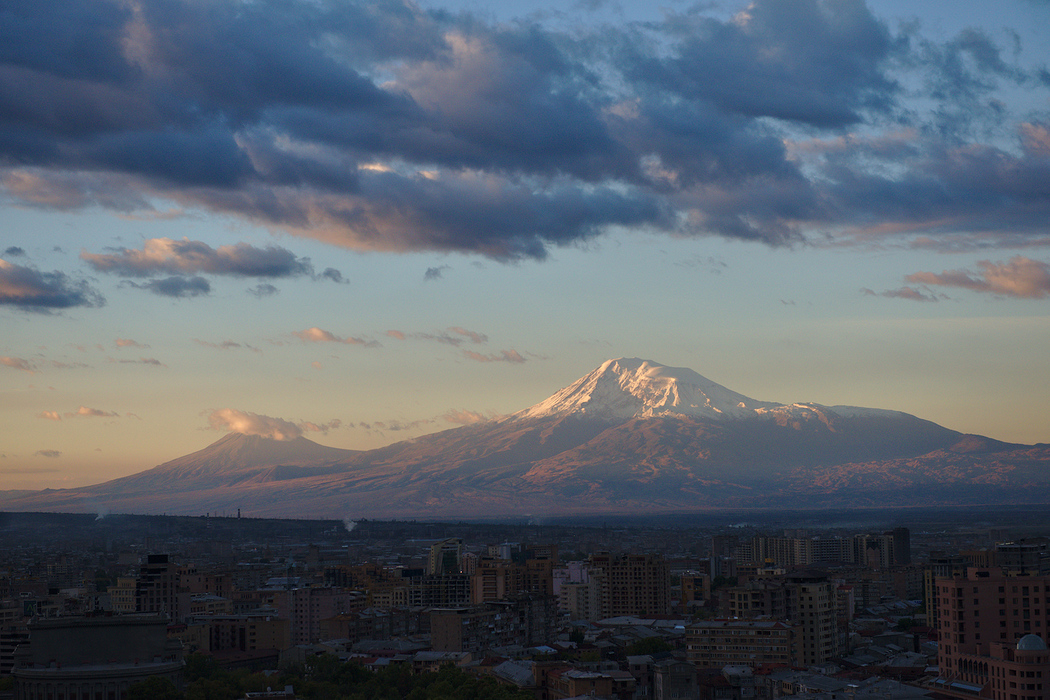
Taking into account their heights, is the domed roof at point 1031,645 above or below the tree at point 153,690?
above

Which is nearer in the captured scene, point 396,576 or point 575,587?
point 575,587

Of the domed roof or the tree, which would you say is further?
the tree

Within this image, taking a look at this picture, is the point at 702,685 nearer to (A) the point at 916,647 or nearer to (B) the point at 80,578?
(A) the point at 916,647

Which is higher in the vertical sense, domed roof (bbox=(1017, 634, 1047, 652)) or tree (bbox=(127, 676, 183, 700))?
domed roof (bbox=(1017, 634, 1047, 652))

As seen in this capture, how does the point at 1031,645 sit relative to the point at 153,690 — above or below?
above

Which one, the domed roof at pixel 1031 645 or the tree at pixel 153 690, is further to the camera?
the tree at pixel 153 690

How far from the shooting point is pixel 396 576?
577 ft

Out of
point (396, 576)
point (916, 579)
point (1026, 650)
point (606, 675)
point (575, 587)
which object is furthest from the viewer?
point (396, 576)

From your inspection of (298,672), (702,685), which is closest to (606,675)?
(702,685)

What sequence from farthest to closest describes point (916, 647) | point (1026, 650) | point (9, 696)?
point (916, 647) → point (9, 696) → point (1026, 650)

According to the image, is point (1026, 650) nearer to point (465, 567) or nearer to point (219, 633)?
point (219, 633)

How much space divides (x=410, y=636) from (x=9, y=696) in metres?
50.3

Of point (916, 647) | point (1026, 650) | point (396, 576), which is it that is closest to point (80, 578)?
point (396, 576)

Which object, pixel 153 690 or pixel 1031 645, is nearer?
pixel 1031 645
